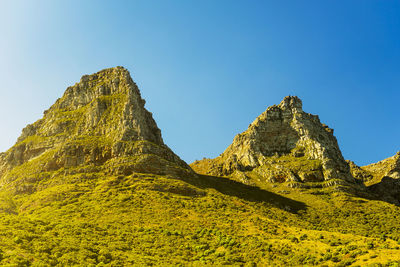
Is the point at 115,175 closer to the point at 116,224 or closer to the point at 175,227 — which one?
the point at 116,224

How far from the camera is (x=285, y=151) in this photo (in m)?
168

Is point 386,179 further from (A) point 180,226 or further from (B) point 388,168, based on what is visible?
(A) point 180,226

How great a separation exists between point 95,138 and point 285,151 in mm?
111313

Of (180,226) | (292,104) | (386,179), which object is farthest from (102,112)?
(386,179)

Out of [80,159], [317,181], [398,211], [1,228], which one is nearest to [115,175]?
[80,159]

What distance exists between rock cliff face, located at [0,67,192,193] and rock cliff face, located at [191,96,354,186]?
54.0 meters

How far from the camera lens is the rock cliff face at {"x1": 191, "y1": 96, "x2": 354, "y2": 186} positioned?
14312cm

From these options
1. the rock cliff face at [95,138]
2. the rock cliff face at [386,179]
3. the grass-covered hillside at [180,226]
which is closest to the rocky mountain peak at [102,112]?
the rock cliff face at [95,138]

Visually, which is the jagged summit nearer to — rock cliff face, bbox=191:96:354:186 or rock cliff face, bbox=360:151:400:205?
rock cliff face, bbox=360:151:400:205

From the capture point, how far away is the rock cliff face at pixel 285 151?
143 meters

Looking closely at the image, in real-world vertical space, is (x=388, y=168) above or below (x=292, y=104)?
below

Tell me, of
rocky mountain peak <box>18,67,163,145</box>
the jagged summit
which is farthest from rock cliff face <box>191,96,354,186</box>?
rocky mountain peak <box>18,67,163,145</box>

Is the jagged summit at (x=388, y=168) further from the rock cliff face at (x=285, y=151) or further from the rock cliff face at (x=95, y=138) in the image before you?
the rock cliff face at (x=95, y=138)

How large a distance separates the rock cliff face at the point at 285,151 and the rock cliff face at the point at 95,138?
5398cm
